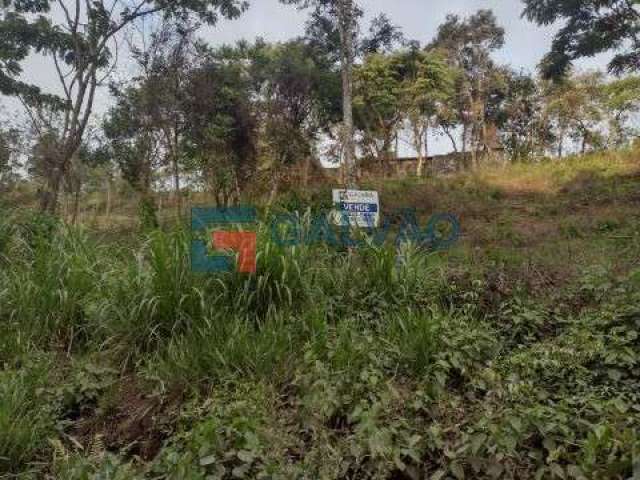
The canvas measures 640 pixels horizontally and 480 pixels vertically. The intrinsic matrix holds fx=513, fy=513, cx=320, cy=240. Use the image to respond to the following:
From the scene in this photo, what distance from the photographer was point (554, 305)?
318 cm

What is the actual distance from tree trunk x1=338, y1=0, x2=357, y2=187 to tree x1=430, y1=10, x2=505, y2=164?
10.7m

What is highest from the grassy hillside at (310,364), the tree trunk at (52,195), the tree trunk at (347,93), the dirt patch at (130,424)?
the tree trunk at (347,93)

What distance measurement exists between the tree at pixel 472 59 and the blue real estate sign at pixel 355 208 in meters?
12.9

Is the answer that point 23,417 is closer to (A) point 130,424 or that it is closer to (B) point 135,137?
(A) point 130,424

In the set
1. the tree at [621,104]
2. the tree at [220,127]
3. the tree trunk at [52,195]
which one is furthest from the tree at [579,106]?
the tree trunk at [52,195]

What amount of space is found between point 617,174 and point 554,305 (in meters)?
8.02

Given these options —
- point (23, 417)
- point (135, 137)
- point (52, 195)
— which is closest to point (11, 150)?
point (135, 137)

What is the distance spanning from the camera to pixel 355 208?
3949mm

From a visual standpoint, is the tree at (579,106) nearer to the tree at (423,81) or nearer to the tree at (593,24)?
the tree at (423,81)

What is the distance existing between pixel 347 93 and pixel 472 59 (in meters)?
11.9

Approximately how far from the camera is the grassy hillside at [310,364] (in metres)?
2.01

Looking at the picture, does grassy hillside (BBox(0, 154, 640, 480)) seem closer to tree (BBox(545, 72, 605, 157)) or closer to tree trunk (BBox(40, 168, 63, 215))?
tree trunk (BBox(40, 168, 63, 215))

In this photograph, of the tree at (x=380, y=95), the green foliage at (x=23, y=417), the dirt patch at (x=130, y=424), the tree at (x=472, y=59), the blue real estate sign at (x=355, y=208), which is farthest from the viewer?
the tree at (x=472, y=59)

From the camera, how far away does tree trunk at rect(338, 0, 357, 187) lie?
5.50 m
